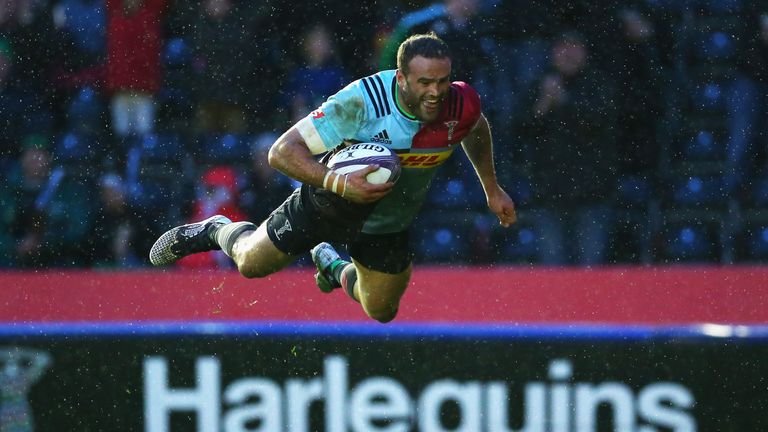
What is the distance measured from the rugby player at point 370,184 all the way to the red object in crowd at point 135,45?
117 inches

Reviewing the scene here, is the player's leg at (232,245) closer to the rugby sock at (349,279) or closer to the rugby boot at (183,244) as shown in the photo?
the rugby boot at (183,244)

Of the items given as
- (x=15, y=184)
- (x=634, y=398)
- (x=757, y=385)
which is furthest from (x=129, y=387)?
(x=15, y=184)

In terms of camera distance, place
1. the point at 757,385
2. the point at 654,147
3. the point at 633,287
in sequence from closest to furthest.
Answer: the point at 757,385 < the point at 633,287 < the point at 654,147

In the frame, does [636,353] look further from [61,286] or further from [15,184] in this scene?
[15,184]

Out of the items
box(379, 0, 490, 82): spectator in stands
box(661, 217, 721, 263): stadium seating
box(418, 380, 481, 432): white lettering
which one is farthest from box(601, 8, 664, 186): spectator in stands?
box(418, 380, 481, 432): white lettering

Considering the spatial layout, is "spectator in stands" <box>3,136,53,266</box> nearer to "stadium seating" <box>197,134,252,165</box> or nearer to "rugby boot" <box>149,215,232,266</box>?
"stadium seating" <box>197,134,252,165</box>

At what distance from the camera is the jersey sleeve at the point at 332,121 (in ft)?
17.0

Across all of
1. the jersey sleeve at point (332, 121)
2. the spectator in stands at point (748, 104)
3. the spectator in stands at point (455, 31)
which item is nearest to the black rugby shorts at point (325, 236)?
the jersey sleeve at point (332, 121)

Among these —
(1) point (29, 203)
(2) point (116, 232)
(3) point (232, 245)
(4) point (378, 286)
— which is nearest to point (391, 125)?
(4) point (378, 286)

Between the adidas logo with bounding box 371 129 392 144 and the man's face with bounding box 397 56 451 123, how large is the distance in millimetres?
155

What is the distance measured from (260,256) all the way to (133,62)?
368 centimetres

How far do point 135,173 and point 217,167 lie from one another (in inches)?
22.7

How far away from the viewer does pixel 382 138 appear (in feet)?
17.4

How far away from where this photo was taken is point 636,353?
5746 millimetres
